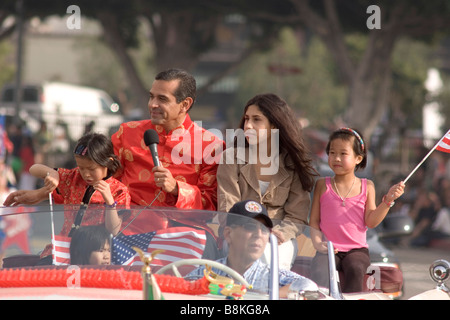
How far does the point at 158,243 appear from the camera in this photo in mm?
3279

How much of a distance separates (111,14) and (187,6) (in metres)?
2.04

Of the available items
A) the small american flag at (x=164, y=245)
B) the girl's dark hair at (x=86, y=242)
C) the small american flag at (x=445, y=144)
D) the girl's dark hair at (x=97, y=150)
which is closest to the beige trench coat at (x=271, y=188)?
the girl's dark hair at (x=97, y=150)

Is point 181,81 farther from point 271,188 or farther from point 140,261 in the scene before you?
point 140,261

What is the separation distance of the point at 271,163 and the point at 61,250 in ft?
5.39

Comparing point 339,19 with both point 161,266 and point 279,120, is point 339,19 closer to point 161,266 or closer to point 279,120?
point 279,120

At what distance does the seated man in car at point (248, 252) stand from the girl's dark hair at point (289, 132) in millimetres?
1235

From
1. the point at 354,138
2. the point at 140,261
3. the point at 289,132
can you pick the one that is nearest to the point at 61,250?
the point at 140,261

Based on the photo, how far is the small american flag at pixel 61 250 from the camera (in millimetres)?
3248

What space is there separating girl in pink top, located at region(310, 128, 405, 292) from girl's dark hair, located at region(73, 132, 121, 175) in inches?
52.4

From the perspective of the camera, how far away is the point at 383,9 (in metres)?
17.1

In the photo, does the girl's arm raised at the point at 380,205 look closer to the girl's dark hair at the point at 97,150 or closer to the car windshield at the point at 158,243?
the car windshield at the point at 158,243

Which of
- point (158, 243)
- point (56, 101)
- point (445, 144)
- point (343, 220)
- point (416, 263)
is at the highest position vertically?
point (56, 101)
